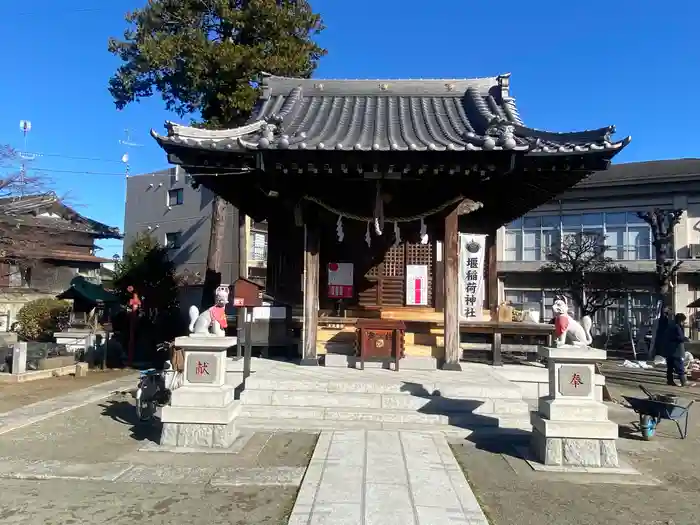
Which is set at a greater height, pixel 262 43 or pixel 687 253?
pixel 262 43

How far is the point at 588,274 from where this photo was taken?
26.2 metres

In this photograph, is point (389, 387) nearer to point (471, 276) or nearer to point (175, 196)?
point (471, 276)

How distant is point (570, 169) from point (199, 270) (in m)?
25.7

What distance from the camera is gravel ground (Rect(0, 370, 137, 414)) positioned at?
10.5m

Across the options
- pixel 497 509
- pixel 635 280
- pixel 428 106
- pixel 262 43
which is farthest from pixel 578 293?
pixel 497 509

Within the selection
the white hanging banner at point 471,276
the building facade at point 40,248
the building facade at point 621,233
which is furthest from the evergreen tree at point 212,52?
the building facade at point 621,233

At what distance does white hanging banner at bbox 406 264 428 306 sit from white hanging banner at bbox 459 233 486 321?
31.0 inches

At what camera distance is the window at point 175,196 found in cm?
3272

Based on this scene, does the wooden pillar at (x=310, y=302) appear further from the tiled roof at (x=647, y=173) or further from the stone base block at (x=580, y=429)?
the tiled roof at (x=647, y=173)

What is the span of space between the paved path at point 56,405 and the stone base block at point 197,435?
319cm

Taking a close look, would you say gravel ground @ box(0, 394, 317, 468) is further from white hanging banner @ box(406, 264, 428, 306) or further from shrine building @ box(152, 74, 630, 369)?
white hanging banner @ box(406, 264, 428, 306)

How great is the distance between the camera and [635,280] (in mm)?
29438

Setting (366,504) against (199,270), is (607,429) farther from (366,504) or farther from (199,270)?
(199,270)

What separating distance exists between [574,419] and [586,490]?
3.17 feet
